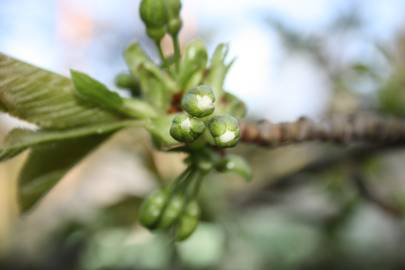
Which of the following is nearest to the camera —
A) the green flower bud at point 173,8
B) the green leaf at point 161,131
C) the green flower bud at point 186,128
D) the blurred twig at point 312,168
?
the green flower bud at point 186,128

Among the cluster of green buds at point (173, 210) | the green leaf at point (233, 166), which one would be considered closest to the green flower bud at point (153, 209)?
the cluster of green buds at point (173, 210)

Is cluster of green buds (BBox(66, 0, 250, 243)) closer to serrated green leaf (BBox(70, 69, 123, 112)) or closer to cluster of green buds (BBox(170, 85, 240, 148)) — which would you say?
serrated green leaf (BBox(70, 69, 123, 112))

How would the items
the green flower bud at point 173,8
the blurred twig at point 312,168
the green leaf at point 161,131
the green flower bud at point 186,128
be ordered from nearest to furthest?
the green flower bud at point 186,128
the green leaf at point 161,131
the green flower bud at point 173,8
the blurred twig at point 312,168

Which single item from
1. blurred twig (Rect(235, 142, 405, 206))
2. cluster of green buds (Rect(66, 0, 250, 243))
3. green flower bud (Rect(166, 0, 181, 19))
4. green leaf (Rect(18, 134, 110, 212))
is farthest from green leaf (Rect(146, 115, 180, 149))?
blurred twig (Rect(235, 142, 405, 206))

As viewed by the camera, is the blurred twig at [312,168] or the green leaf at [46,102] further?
the blurred twig at [312,168]

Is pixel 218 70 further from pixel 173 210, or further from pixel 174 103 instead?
pixel 173 210

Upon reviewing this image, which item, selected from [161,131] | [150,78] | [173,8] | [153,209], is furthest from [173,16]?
[153,209]

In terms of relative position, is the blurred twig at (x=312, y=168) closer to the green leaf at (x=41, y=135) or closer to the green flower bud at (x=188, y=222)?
the green flower bud at (x=188, y=222)
